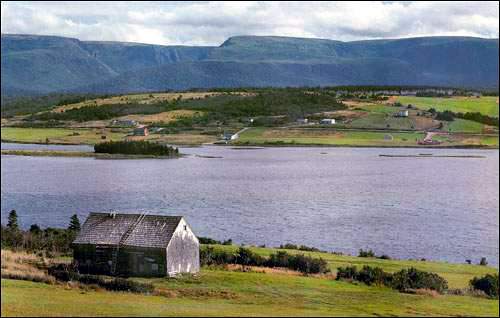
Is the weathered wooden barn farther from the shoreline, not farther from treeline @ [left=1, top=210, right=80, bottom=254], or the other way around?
the shoreline

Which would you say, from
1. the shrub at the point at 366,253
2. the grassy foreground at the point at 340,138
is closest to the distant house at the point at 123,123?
the grassy foreground at the point at 340,138

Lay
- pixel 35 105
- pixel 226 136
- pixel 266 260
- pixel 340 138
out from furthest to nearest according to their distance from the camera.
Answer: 1. pixel 35 105
2. pixel 340 138
3. pixel 226 136
4. pixel 266 260

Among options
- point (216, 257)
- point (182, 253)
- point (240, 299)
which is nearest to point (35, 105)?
point (216, 257)

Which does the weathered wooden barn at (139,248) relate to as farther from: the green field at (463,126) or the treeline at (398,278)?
the green field at (463,126)

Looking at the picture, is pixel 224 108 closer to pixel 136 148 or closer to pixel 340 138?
pixel 340 138

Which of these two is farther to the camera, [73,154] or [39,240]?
[73,154]

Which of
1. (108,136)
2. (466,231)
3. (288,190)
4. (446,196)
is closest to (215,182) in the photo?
(288,190)

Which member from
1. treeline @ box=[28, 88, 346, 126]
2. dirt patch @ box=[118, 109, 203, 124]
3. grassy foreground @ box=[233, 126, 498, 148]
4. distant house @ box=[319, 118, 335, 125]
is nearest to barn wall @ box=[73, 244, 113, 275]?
treeline @ box=[28, 88, 346, 126]

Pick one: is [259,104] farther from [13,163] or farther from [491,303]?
[491,303]
